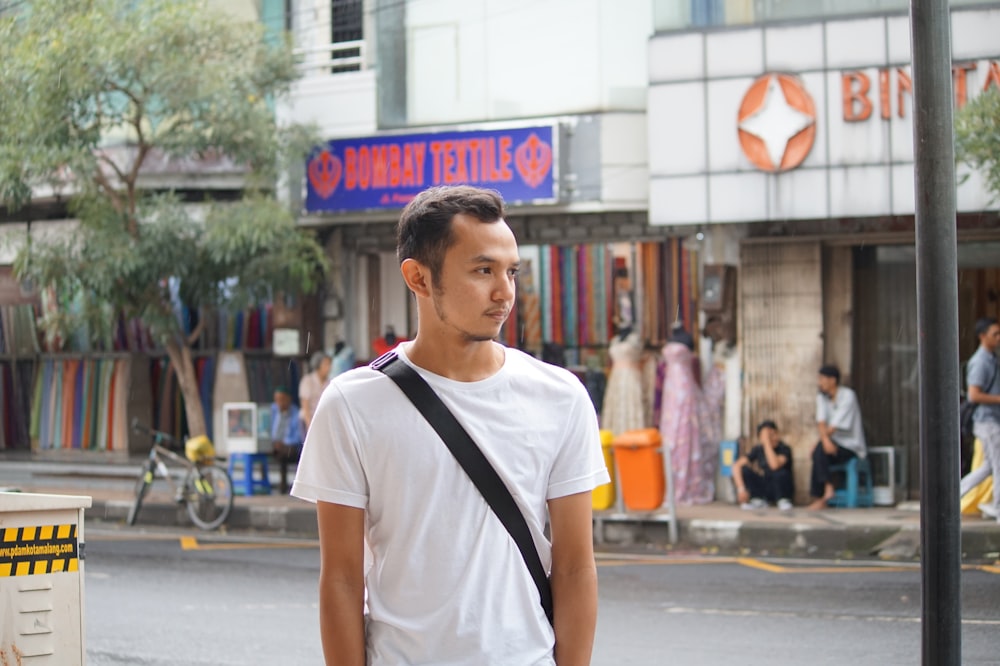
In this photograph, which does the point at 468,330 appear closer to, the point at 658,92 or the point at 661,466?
the point at 661,466

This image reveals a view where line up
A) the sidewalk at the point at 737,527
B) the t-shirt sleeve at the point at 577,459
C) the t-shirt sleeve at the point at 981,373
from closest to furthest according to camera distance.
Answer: the t-shirt sleeve at the point at 577,459 → the sidewalk at the point at 737,527 → the t-shirt sleeve at the point at 981,373

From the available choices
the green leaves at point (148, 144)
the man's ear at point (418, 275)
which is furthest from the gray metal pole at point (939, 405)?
the green leaves at point (148, 144)

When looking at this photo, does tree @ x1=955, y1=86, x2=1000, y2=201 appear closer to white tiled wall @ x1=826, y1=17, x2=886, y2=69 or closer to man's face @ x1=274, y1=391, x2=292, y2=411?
white tiled wall @ x1=826, y1=17, x2=886, y2=69

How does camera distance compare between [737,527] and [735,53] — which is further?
[735,53]

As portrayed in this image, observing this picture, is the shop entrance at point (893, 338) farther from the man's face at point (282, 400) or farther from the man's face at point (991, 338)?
the man's face at point (282, 400)

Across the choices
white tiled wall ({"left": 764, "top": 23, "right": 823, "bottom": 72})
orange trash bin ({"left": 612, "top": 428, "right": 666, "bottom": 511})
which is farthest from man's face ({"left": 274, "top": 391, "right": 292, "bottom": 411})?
white tiled wall ({"left": 764, "top": 23, "right": 823, "bottom": 72})

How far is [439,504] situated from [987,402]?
10.8 metres

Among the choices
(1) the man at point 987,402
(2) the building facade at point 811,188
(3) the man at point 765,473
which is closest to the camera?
(1) the man at point 987,402

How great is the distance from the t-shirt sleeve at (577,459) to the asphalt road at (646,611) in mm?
4937

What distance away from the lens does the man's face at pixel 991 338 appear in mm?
12641

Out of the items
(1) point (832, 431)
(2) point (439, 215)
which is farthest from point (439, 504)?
(1) point (832, 431)

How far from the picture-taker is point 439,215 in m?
2.85

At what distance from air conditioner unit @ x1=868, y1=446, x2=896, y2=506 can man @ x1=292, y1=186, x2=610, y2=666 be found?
12.3 metres

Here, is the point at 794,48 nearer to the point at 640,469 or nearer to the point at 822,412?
the point at 822,412
